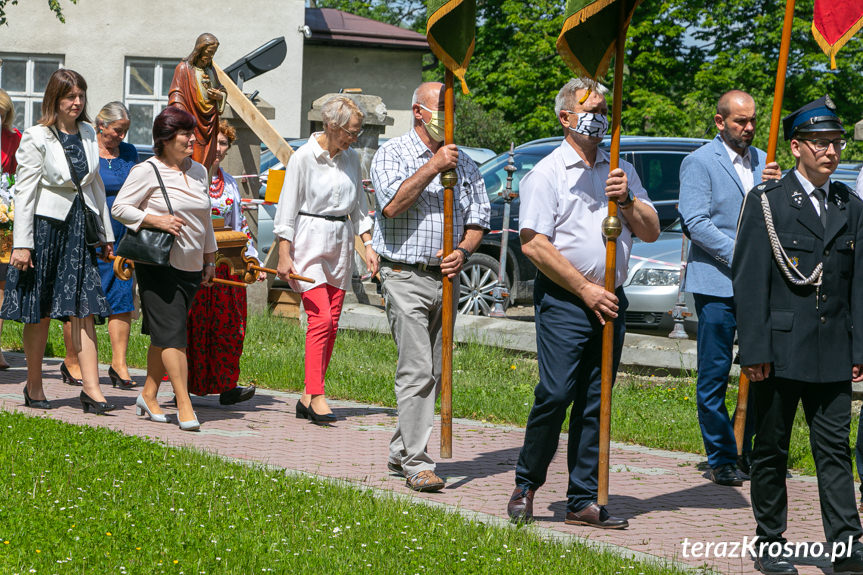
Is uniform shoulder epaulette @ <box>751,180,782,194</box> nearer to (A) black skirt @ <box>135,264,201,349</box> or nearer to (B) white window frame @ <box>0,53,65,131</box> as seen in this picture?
(A) black skirt @ <box>135,264,201,349</box>

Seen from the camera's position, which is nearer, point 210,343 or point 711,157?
point 711,157

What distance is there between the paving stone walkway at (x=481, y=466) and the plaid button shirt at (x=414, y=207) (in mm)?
1313

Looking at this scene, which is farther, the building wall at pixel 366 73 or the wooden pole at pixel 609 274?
the building wall at pixel 366 73

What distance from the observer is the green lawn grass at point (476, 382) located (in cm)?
873

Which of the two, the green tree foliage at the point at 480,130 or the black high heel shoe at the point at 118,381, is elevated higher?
the green tree foliage at the point at 480,130

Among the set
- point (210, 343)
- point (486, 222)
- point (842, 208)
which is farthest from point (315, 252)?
point (842, 208)

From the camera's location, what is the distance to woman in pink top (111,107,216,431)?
820cm

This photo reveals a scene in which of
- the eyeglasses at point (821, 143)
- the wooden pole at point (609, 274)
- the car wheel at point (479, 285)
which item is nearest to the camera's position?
the eyeglasses at point (821, 143)

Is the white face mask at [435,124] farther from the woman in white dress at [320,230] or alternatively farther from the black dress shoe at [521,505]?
the black dress shoe at [521,505]

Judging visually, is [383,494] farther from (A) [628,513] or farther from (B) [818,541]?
(B) [818,541]

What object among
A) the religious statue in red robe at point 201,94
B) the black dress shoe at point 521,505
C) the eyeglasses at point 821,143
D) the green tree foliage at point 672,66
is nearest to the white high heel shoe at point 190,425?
the religious statue in red robe at point 201,94

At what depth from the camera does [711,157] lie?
7.52m

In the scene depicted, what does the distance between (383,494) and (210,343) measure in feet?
10.5

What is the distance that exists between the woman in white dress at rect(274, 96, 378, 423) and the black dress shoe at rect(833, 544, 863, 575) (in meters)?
4.15
